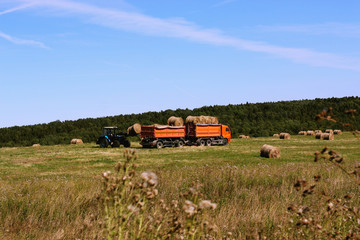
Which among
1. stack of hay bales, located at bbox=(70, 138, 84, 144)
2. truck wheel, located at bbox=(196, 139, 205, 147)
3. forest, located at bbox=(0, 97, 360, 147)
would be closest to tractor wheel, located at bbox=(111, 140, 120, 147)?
truck wheel, located at bbox=(196, 139, 205, 147)

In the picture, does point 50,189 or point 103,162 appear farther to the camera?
point 103,162

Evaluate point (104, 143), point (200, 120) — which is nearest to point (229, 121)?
point (200, 120)

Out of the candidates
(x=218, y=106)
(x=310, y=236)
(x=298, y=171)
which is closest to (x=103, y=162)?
(x=298, y=171)

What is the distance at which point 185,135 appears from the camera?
1388 inches

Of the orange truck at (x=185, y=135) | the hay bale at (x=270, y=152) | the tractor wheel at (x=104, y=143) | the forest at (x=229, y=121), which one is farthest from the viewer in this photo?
the forest at (x=229, y=121)

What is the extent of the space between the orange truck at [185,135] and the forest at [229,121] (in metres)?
13.7

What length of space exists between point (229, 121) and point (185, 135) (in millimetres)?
19049

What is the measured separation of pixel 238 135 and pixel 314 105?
19133 mm

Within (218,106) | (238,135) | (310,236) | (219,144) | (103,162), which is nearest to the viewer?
(310,236)

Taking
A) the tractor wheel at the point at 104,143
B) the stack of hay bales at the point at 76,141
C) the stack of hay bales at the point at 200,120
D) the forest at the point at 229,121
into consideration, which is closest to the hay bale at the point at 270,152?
the stack of hay bales at the point at 200,120

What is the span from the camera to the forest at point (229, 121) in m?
48.7

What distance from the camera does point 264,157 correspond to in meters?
23.1

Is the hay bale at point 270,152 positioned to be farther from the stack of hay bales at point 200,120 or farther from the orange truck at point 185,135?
the stack of hay bales at point 200,120

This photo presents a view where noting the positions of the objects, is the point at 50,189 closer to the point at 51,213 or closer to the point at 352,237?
the point at 51,213
